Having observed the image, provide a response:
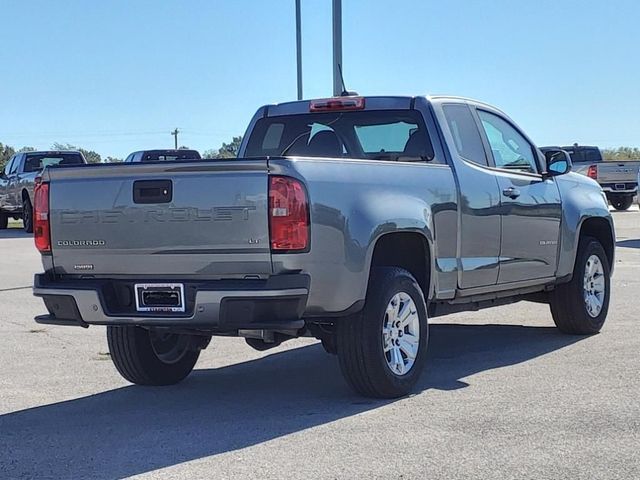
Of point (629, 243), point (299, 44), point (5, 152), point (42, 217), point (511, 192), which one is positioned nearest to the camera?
point (42, 217)

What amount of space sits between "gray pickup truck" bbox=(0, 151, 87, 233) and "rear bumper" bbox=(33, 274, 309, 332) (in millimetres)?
Answer: 18432

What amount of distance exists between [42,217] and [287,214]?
5.45ft

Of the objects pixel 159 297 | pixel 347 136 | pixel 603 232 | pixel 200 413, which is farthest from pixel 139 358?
pixel 603 232

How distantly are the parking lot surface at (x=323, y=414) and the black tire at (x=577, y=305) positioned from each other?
0.43ft

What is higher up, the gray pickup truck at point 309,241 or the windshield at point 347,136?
the windshield at point 347,136

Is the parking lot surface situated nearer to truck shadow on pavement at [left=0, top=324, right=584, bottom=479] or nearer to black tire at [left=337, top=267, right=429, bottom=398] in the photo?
truck shadow on pavement at [left=0, top=324, right=584, bottom=479]

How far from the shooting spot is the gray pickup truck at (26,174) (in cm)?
2421

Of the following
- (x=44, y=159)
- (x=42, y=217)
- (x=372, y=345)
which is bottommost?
(x=372, y=345)

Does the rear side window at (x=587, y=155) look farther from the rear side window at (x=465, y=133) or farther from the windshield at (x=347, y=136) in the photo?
the windshield at (x=347, y=136)

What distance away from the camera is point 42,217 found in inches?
246

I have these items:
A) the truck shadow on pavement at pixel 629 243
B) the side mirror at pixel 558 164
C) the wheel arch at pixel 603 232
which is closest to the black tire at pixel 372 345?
the side mirror at pixel 558 164

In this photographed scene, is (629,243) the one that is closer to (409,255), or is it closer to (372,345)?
(409,255)

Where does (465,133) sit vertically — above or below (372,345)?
above

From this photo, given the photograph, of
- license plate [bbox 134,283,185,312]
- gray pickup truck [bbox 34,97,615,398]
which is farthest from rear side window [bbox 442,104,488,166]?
license plate [bbox 134,283,185,312]
